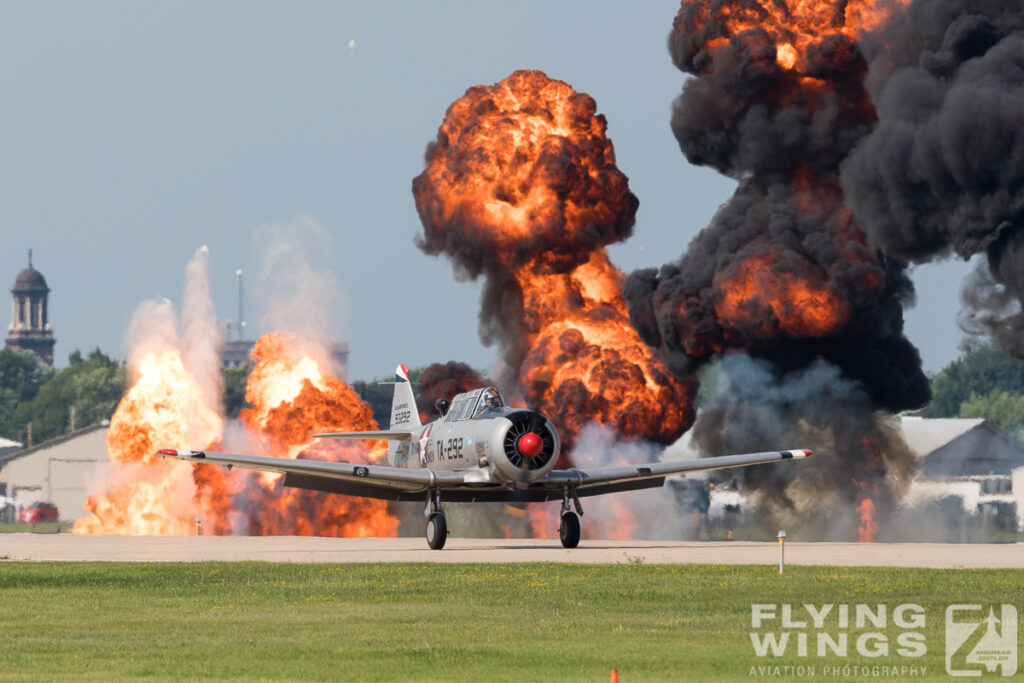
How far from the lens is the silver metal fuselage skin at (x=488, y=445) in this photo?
156ft

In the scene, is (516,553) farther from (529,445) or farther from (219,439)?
(219,439)

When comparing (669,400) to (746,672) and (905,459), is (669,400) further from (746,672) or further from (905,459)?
(746,672)

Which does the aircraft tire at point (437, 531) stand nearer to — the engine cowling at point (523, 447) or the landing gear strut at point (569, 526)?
the engine cowling at point (523, 447)

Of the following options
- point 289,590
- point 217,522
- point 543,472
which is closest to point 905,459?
point 543,472

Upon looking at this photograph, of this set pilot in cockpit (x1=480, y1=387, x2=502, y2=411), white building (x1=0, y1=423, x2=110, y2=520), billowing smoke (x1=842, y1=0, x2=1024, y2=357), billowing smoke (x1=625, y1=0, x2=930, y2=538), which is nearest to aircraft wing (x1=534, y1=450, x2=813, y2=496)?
pilot in cockpit (x1=480, y1=387, x2=502, y2=411)

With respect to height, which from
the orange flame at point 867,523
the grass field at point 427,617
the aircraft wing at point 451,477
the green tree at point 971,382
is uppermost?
the green tree at point 971,382

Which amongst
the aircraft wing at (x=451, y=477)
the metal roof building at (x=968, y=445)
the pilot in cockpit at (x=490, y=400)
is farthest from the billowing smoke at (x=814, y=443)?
the metal roof building at (x=968, y=445)

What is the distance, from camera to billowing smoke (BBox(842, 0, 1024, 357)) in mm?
53969

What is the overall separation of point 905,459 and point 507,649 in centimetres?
4593

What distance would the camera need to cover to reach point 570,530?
50.1 meters

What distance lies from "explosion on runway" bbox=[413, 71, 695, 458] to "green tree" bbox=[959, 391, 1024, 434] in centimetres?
9719

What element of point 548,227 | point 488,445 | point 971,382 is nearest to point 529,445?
point 488,445

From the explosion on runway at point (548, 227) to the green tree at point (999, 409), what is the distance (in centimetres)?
9719

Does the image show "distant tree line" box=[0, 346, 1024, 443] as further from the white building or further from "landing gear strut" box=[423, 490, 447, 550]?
"landing gear strut" box=[423, 490, 447, 550]
